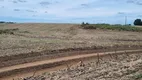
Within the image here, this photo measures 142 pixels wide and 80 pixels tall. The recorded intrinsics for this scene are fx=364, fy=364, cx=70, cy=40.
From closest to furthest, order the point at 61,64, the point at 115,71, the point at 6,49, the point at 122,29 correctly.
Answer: the point at 115,71, the point at 61,64, the point at 6,49, the point at 122,29

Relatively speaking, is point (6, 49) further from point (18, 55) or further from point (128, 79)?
point (128, 79)

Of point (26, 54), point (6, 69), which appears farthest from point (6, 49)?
point (6, 69)

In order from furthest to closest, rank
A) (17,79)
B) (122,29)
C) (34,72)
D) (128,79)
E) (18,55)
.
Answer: (122,29)
(18,55)
(34,72)
(17,79)
(128,79)

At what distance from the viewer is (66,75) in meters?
14.7

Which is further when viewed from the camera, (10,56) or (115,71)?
(10,56)

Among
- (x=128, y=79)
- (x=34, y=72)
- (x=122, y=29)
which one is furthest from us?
(x=122, y=29)

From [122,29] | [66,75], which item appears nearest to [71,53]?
[66,75]

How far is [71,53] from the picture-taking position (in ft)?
84.7

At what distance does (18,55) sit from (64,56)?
3235 mm

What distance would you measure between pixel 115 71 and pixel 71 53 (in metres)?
11.8

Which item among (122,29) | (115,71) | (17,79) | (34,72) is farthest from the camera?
(122,29)

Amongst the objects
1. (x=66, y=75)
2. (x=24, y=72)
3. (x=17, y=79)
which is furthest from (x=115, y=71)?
(x=24, y=72)

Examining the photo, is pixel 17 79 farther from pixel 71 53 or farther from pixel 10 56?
pixel 71 53

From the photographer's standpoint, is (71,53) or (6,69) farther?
(71,53)
